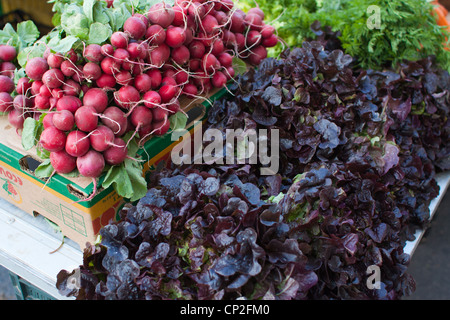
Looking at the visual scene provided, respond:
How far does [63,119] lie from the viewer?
4.34 feet

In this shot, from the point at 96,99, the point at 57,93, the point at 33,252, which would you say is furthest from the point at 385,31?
the point at 33,252

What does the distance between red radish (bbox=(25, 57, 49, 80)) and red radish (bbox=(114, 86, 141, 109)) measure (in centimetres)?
29

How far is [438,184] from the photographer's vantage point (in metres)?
2.10

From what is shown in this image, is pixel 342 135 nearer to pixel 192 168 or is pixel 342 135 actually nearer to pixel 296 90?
pixel 296 90

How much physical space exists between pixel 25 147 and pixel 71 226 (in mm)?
364

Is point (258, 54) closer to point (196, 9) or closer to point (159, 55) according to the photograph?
point (196, 9)

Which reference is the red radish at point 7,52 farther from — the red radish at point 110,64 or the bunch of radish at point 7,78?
the red radish at point 110,64

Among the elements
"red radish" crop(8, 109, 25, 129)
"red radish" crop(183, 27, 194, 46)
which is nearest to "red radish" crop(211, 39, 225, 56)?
"red radish" crop(183, 27, 194, 46)

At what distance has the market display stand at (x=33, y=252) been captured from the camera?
1.48 meters

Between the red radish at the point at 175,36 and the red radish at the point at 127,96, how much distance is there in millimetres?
268

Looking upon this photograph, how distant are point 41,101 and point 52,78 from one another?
12 centimetres
